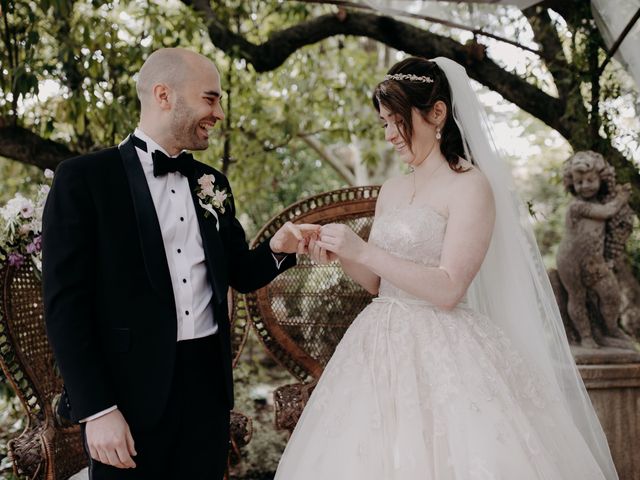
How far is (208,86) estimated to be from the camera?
6.83 ft

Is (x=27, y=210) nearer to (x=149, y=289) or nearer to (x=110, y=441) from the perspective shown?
(x=149, y=289)

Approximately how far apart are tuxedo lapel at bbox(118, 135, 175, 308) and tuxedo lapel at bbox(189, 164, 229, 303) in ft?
0.47

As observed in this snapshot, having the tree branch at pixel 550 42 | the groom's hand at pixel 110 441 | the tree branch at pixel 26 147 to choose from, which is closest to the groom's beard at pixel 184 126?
the groom's hand at pixel 110 441

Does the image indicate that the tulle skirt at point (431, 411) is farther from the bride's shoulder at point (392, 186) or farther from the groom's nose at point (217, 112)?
the groom's nose at point (217, 112)

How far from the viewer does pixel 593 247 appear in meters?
3.25

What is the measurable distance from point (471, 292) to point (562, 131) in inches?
80.5

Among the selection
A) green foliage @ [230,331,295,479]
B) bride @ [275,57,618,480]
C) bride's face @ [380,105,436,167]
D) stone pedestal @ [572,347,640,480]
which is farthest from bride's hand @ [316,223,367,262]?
green foliage @ [230,331,295,479]

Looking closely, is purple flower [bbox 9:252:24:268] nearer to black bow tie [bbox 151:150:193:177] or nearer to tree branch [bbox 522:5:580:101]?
black bow tie [bbox 151:150:193:177]

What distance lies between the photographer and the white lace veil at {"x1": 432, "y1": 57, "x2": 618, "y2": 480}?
8.02 ft

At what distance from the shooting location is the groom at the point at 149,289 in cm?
178

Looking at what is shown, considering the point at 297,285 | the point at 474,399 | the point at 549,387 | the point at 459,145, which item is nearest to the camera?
the point at 474,399

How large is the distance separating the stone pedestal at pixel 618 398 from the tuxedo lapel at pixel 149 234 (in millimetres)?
2098

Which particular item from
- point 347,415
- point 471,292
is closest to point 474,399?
point 347,415

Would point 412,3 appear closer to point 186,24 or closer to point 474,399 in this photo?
point 186,24
